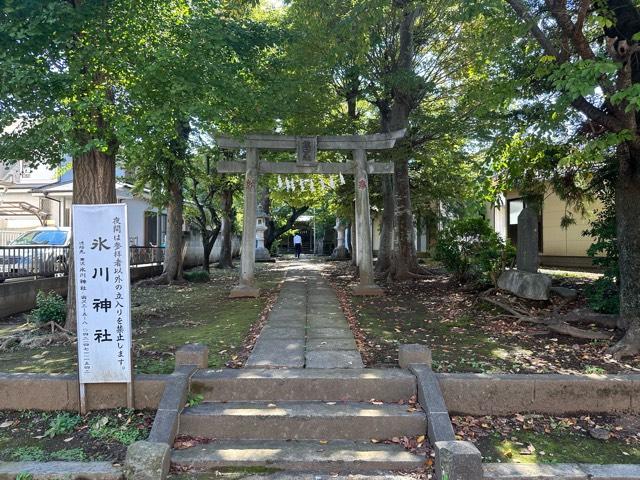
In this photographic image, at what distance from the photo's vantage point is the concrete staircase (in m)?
3.86

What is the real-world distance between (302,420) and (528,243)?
6578mm

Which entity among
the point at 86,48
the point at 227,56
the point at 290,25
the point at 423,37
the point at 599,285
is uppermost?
the point at 423,37

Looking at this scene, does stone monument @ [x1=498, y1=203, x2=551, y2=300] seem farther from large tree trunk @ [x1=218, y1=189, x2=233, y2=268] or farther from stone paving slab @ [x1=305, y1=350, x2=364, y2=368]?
large tree trunk @ [x1=218, y1=189, x2=233, y2=268]

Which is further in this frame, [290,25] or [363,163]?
[363,163]

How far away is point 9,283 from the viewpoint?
32.9 ft

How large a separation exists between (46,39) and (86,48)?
23.2 inches

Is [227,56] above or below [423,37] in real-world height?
below

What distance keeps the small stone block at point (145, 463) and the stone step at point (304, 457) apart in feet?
0.98

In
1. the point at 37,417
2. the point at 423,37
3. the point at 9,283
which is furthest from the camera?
the point at 423,37

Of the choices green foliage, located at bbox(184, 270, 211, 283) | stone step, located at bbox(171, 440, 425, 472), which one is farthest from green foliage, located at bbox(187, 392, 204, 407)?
green foliage, located at bbox(184, 270, 211, 283)

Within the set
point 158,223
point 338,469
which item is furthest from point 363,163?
point 158,223

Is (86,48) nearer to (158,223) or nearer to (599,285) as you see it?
(599,285)

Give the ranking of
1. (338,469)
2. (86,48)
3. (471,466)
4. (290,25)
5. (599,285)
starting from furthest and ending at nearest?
(290,25) → (599,285) → (86,48) → (338,469) → (471,466)

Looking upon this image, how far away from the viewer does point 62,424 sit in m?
4.42
